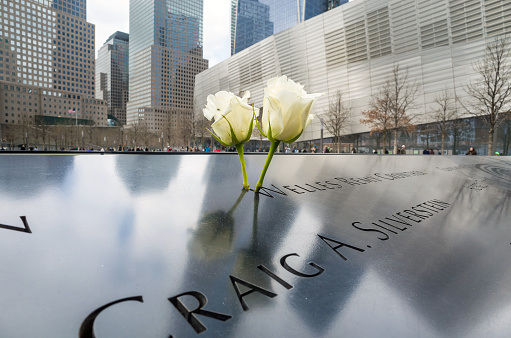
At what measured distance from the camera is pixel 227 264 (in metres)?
0.65

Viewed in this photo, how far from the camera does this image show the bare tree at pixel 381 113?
90.6ft

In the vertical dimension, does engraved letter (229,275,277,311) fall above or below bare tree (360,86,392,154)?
below

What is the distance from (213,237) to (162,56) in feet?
417

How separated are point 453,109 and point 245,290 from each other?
106 ft

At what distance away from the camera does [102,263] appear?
1.89 ft

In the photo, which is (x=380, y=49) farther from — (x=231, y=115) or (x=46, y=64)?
(x=46, y=64)

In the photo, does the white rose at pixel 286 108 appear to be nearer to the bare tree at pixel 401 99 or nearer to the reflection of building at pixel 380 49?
the bare tree at pixel 401 99

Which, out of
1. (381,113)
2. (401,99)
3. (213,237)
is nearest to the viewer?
(213,237)

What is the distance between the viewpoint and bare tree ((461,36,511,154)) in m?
22.2

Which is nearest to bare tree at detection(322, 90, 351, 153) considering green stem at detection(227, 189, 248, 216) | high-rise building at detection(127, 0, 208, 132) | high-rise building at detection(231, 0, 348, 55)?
green stem at detection(227, 189, 248, 216)

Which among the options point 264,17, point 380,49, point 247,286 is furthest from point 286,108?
point 264,17

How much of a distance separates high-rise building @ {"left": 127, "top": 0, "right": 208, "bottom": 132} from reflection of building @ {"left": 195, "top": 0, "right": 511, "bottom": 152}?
75.9 metres

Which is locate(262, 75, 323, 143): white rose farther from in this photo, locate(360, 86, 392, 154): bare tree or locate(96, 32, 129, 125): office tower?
locate(96, 32, 129, 125): office tower

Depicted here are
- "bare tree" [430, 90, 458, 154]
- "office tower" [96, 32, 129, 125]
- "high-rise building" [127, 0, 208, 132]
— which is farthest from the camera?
"office tower" [96, 32, 129, 125]
